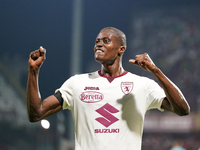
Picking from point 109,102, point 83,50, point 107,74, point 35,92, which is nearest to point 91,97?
point 109,102

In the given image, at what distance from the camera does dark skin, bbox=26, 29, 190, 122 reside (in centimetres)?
147

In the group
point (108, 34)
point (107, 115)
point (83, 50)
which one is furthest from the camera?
point (83, 50)

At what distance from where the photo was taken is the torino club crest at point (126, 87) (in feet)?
5.70

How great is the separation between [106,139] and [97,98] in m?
0.25

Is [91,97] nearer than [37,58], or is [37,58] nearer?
[37,58]

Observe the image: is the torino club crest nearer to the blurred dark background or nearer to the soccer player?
the soccer player

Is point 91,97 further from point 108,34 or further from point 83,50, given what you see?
point 83,50

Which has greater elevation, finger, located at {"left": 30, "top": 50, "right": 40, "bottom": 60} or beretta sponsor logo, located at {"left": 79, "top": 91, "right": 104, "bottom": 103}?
finger, located at {"left": 30, "top": 50, "right": 40, "bottom": 60}

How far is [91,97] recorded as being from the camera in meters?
1.72

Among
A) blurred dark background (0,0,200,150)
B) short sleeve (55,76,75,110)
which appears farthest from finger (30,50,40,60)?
blurred dark background (0,0,200,150)

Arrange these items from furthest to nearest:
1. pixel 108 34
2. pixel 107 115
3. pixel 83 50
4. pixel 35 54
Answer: pixel 83 50 → pixel 108 34 → pixel 107 115 → pixel 35 54

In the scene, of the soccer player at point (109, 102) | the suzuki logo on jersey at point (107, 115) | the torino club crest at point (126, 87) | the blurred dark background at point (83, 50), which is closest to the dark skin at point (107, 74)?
the soccer player at point (109, 102)

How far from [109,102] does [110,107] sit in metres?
0.03

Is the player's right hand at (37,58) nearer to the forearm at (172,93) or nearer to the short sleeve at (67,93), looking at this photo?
the short sleeve at (67,93)
